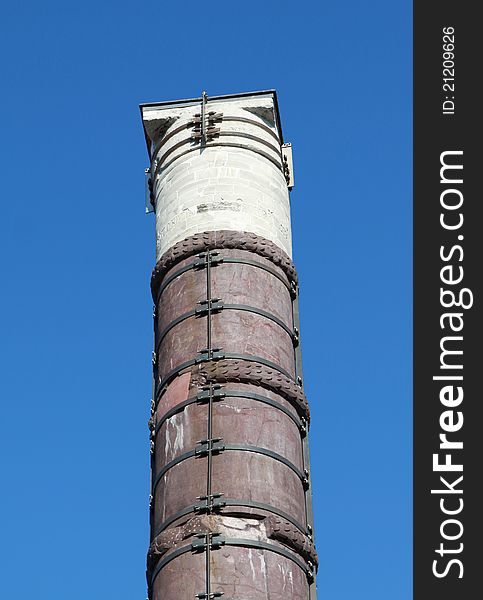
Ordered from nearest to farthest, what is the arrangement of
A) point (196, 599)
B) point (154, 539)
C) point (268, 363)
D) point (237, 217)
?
point (196, 599), point (154, 539), point (268, 363), point (237, 217)

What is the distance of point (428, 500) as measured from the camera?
495 inches

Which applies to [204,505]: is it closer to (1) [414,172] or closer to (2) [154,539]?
(2) [154,539]

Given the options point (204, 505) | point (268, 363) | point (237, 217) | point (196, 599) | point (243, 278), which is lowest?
point (196, 599)

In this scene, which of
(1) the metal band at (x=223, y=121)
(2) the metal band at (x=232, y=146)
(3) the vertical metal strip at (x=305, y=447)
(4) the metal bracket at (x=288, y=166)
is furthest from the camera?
(4) the metal bracket at (x=288, y=166)

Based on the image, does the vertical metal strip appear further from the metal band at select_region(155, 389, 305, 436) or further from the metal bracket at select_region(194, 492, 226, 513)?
the metal bracket at select_region(194, 492, 226, 513)

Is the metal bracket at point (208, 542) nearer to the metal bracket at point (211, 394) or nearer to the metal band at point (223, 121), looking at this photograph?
the metal bracket at point (211, 394)

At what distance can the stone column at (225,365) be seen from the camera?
11844mm

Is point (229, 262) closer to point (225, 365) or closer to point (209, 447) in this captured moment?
point (225, 365)

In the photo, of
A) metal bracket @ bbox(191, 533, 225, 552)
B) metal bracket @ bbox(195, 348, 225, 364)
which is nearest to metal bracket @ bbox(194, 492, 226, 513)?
metal bracket @ bbox(191, 533, 225, 552)

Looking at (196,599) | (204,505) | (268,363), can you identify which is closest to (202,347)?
(268,363)

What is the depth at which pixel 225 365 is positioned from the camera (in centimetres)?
1295

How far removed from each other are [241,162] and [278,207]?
Answer: 64 cm

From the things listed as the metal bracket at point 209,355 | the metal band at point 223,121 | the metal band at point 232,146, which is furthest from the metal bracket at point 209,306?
the metal band at point 223,121

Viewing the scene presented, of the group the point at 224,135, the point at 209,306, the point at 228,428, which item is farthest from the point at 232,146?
the point at 228,428
